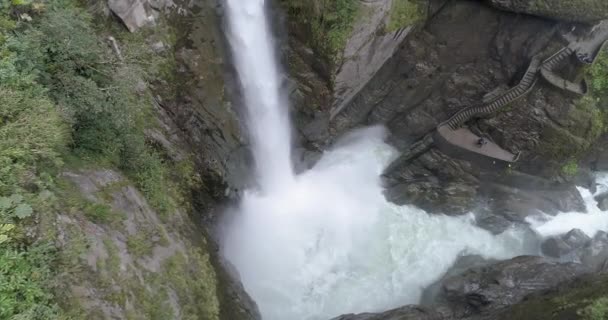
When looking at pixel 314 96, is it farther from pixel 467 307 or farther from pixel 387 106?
pixel 467 307

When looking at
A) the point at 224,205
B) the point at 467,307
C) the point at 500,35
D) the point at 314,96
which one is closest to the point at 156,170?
the point at 224,205

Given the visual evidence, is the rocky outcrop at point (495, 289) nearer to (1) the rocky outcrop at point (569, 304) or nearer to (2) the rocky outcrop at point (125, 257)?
(1) the rocky outcrop at point (569, 304)

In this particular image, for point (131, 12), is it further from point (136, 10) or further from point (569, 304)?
point (569, 304)

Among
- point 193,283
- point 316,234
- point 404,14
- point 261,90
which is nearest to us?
point 193,283

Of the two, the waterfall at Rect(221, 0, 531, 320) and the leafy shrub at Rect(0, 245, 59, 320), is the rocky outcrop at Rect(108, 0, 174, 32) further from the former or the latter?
the leafy shrub at Rect(0, 245, 59, 320)

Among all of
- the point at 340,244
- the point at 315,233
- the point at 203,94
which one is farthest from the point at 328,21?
the point at 340,244
